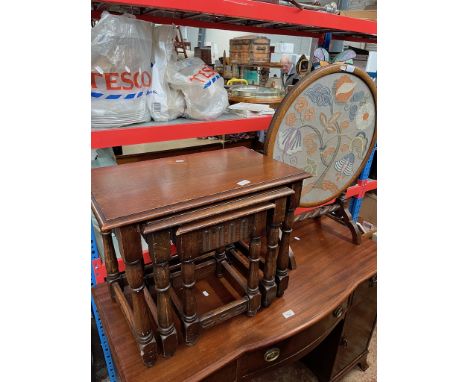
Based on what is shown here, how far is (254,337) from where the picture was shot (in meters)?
0.79

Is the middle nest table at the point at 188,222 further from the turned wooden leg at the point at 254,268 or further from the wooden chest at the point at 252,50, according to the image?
the wooden chest at the point at 252,50

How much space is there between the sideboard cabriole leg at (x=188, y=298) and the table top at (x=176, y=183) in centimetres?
9

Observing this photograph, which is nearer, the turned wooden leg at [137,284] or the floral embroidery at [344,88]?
the turned wooden leg at [137,284]

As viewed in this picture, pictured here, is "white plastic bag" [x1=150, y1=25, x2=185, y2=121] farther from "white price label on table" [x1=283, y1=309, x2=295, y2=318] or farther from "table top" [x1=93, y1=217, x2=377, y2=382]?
"white price label on table" [x1=283, y1=309, x2=295, y2=318]

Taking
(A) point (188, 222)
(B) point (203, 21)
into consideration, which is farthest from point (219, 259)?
(B) point (203, 21)

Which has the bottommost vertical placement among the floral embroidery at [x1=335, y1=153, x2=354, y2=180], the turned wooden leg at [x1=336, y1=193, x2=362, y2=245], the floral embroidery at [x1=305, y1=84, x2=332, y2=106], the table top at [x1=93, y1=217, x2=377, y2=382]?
the table top at [x1=93, y1=217, x2=377, y2=382]

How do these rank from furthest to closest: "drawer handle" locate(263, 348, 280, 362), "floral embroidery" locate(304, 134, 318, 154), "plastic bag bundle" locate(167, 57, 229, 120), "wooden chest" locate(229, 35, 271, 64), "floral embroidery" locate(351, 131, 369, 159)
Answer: "wooden chest" locate(229, 35, 271, 64), "floral embroidery" locate(351, 131, 369, 159), "floral embroidery" locate(304, 134, 318, 154), "plastic bag bundle" locate(167, 57, 229, 120), "drawer handle" locate(263, 348, 280, 362)

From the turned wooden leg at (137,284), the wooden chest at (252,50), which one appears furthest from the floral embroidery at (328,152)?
the wooden chest at (252,50)

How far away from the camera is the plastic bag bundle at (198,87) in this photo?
93 centimetres

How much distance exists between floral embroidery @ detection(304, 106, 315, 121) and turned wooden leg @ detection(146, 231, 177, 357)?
65 centimetres

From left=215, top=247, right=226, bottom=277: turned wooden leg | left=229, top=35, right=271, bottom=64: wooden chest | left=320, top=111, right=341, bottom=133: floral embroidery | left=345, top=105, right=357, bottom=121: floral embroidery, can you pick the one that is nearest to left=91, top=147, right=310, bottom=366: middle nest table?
left=215, top=247, right=226, bottom=277: turned wooden leg

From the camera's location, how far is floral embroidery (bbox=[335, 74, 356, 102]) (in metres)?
1.02

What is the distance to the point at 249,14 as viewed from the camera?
2.84ft

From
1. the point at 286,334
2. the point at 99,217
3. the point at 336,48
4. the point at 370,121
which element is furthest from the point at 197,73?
the point at 336,48
